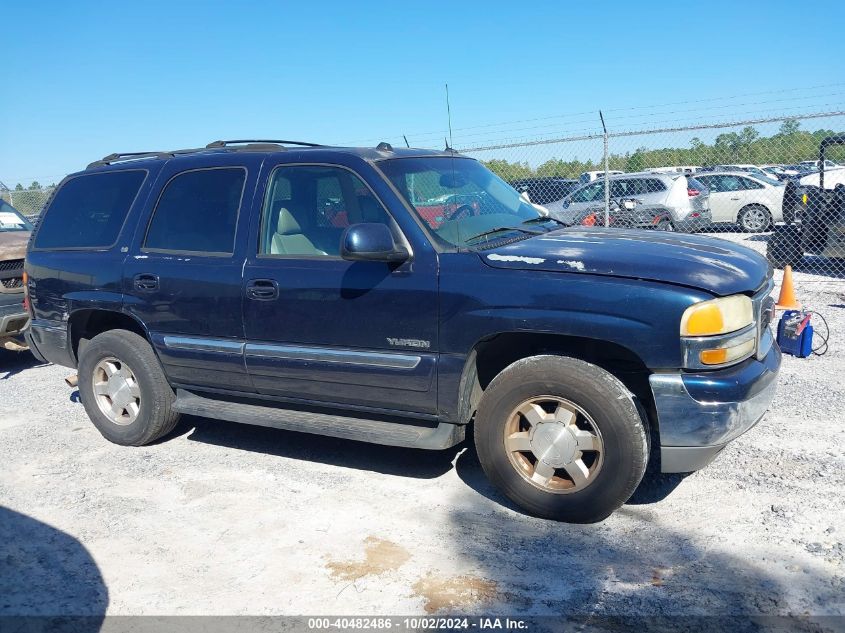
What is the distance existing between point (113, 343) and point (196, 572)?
213 centimetres

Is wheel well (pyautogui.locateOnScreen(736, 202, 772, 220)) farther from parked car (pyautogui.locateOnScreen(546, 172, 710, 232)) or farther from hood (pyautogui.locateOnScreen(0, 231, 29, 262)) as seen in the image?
hood (pyautogui.locateOnScreen(0, 231, 29, 262))

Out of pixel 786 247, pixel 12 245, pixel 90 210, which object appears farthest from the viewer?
pixel 786 247

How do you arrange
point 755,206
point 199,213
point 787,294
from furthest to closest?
point 755,206
point 787,294
point 199,213

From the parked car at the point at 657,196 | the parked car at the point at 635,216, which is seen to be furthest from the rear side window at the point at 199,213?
the parked car at the point at 657,196

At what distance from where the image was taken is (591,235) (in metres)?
4.27

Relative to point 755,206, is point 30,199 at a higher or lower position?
higher

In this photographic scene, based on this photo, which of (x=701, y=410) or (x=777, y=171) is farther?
(x=777, y=171)

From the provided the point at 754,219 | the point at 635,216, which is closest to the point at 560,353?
the point at 635,216

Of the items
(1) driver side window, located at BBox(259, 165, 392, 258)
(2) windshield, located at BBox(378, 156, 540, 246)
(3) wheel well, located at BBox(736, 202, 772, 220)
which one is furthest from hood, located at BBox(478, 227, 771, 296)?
(3) wheel well, located at BBox(736, 202, 772, 220)

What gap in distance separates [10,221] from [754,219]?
589 inches

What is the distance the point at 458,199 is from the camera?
4.47 m

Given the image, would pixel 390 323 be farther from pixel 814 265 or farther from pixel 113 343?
pixel 814 265

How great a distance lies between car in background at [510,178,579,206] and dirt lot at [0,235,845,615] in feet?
32.5

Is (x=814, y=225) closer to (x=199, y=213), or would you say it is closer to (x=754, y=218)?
(x=754, y=218)
